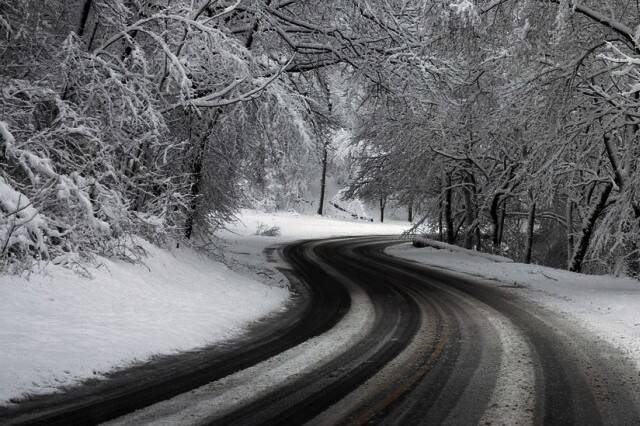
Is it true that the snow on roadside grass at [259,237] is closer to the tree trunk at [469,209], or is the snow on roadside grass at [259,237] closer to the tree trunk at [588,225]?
the tree trunk at [469,209]

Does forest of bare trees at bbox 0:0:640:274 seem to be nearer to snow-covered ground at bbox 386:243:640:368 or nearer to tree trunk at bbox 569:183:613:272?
tree trunk at bbox 569:183:613:272

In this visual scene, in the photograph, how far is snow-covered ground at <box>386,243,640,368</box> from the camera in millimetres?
8578

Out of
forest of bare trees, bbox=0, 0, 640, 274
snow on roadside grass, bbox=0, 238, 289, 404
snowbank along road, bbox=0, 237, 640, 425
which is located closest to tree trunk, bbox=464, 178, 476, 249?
forest of bare trees, bbox=0, 0, 640, 274

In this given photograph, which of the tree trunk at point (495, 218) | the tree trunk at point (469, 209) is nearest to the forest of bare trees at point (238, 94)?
the tree trunk at point (495, 218)

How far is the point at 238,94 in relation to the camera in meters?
11.0

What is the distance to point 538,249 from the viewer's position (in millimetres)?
30891

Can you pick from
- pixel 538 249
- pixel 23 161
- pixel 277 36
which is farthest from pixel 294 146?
pixel 538 249

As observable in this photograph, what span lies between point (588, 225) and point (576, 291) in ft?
18.5

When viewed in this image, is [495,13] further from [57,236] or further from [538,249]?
[538,249]

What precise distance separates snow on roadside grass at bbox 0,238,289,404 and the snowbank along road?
0.37 metres

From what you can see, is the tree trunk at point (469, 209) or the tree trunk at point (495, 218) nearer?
the tree trunk at point (495, 218)

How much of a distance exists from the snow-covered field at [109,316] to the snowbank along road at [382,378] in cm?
41

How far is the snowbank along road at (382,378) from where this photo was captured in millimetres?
4434

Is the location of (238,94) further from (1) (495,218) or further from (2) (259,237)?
(2) (259,237)
